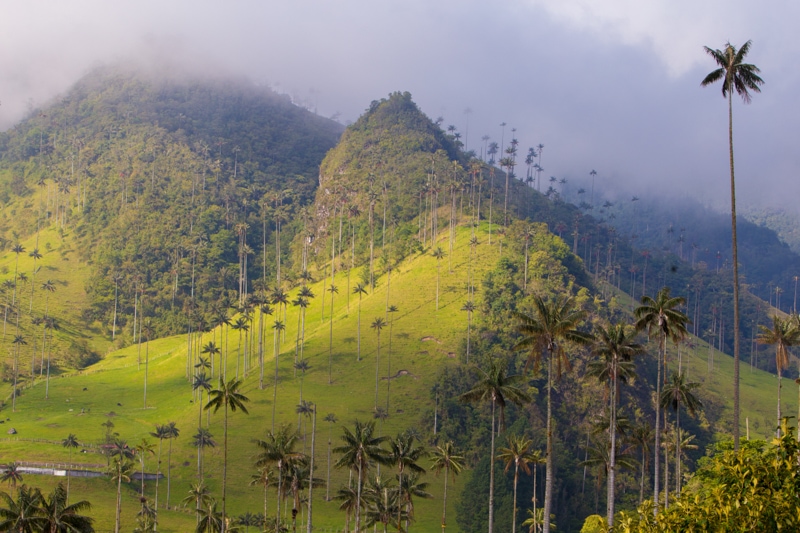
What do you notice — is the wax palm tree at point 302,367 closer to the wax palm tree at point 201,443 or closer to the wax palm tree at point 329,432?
the wax palm tree at point 329,432

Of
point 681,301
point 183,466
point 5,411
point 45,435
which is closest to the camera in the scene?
point 681,301

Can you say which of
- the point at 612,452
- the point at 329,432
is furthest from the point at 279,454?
the point at 329,432

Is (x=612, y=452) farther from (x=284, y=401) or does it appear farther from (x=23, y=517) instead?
(x=284, y=401)

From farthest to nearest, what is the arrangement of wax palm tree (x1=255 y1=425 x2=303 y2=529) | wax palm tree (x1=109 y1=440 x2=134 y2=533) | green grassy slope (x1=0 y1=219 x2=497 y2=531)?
green grassy slope (x1=0 y1=219 x2=497 y2=531)
wax palm tree (x1=109 y1=440 x2=134 y2=533)
wax palm tree (x1=255 y1=425 x2=303 y2=529)

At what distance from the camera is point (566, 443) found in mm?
153125

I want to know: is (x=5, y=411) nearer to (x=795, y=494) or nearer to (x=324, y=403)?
(x=324, y=403)

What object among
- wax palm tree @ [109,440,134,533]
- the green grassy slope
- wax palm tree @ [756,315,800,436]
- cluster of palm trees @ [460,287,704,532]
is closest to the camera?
cluster of palm trees @ [460,287,704,532]

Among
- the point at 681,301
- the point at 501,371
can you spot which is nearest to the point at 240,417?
the point at 501,371

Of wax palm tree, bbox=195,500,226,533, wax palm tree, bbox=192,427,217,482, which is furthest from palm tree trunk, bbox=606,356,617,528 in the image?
wax palm tree, bbox=192,427,217,482

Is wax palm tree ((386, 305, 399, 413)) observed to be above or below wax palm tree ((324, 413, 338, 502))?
above

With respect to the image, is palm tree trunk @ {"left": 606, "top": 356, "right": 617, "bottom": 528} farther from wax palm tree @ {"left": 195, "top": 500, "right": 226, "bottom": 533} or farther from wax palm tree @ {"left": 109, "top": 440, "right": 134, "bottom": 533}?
wax palm tree @ {"left": 109, "top": 440, "right": 134, "bottom": 533}

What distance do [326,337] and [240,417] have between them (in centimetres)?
3768

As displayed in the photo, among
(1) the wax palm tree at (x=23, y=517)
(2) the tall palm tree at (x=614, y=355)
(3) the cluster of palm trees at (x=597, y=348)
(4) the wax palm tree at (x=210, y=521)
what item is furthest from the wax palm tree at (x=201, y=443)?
(2) the tall palm tree at (x=614, y=355)

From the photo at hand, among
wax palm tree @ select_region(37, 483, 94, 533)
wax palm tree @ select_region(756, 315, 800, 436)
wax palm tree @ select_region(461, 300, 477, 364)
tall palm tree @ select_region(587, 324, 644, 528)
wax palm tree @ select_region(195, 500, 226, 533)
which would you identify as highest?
wax palm tree @ select_region(461, 300, 477, 364)
